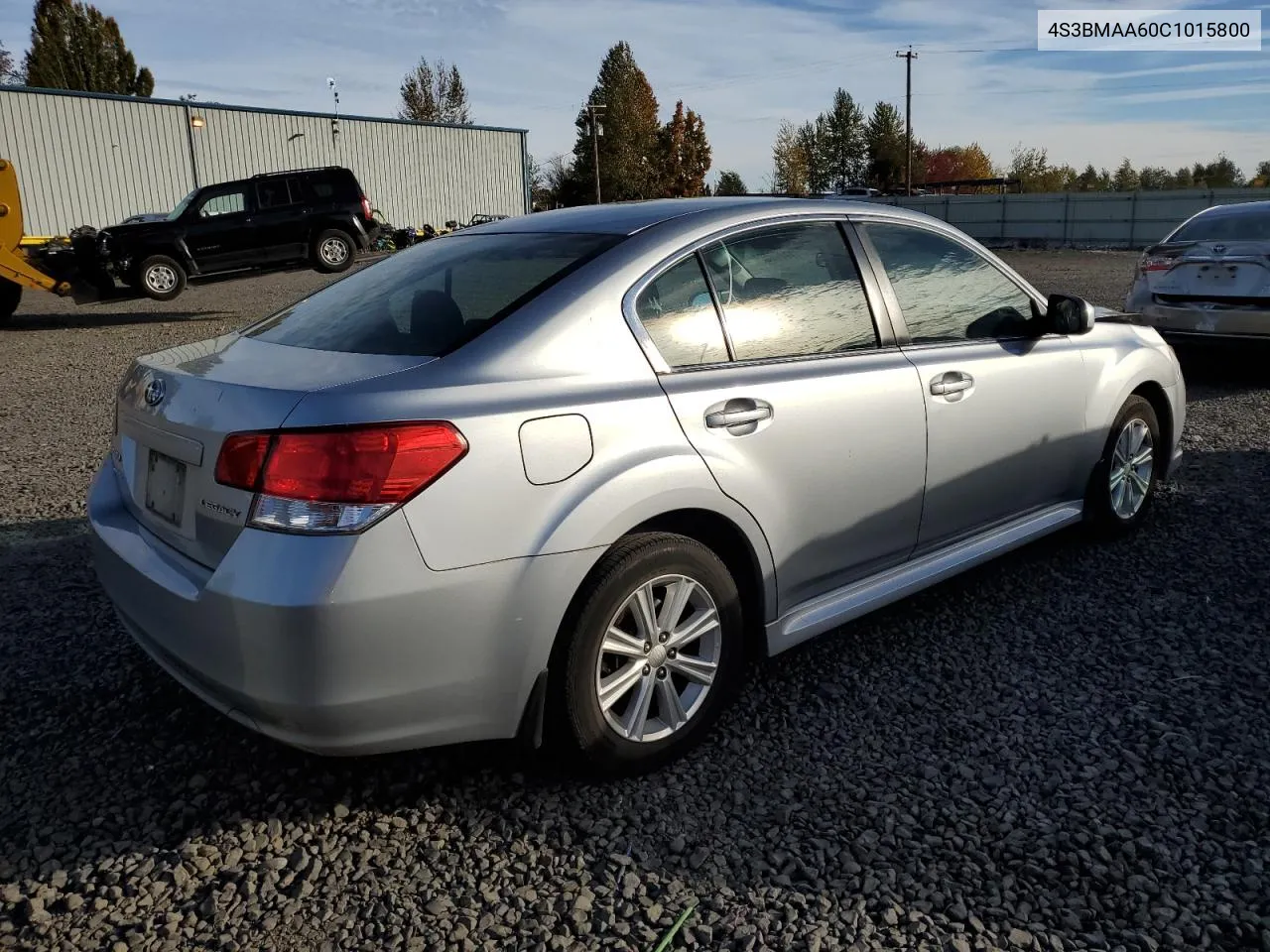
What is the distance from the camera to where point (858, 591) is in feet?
11.2

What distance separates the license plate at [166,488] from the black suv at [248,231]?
14628mm

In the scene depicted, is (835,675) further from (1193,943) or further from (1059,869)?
(1193,943)

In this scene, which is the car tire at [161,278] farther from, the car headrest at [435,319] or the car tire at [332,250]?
the car headrest at [435,319]

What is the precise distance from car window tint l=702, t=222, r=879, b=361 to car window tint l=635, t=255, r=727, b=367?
2.6 inches

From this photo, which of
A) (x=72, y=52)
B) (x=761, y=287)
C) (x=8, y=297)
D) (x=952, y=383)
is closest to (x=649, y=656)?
(x=761, y=287)

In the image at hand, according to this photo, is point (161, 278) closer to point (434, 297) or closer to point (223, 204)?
point (223, 204)

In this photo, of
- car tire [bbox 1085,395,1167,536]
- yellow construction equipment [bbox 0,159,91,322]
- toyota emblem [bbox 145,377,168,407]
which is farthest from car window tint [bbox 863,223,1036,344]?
yellow construction equipment [bbox 0,159,91,322]

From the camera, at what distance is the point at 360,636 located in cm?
230

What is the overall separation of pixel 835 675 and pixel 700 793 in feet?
2.91

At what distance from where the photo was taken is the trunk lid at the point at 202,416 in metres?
2.43

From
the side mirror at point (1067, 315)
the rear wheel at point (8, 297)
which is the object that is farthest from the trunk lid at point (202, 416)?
the rear wheel at point (8, 297)

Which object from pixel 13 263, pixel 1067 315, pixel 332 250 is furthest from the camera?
pixel 332 250

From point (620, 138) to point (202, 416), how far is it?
249 ft

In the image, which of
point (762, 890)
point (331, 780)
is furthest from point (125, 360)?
point (762, 890)
